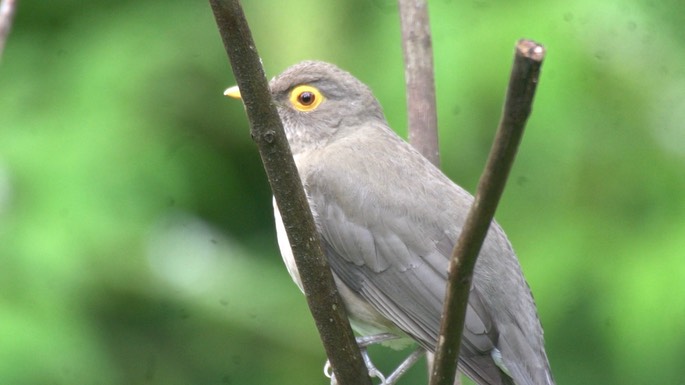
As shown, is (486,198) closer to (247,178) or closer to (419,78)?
(419,78)

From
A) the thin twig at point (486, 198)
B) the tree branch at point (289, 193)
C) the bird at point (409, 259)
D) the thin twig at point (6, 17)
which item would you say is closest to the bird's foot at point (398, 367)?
the bird at point (409, 259)

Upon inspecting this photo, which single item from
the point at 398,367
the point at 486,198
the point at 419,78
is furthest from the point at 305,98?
the point at 486,198

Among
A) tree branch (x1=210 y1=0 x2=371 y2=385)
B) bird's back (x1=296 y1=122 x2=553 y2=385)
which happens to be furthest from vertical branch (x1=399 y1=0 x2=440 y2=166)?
tree branch (x1=210 y1=0 x2=371 y2=385)

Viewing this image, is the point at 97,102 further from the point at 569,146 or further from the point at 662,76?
the point at 662,76

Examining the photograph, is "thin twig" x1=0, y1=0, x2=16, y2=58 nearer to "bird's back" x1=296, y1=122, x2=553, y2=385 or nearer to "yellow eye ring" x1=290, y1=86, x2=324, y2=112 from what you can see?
"bird's back" x1=296, y1=122, x2=553, y2=385

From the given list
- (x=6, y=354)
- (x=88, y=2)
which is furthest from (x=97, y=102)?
(x=6, y=354)

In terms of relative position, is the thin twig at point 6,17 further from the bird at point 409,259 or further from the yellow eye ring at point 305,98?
the yellow eye ring at point 305,98

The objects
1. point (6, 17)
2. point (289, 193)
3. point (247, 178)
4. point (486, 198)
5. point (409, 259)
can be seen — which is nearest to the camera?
point (486, 198)

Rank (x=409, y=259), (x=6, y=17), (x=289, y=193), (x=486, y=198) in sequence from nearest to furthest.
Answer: (x=486, y=198), (x=6, y=17), (x=289, y=193), (x=409, y=259)

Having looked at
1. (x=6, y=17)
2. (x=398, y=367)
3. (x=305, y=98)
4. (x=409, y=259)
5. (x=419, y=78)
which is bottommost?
(x=398, y=367)
